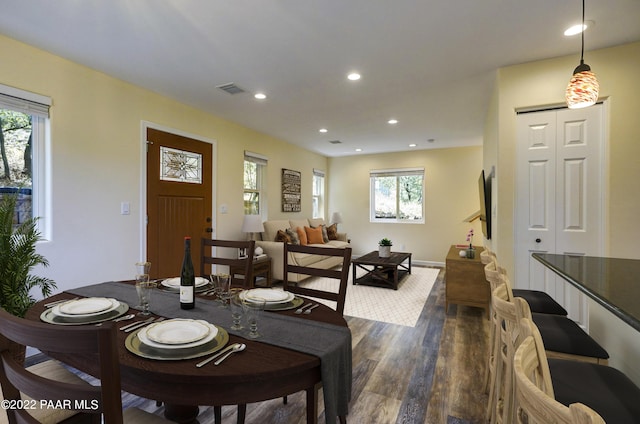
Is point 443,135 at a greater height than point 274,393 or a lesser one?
greater

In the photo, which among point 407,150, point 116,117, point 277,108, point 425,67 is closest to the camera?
point 425,67

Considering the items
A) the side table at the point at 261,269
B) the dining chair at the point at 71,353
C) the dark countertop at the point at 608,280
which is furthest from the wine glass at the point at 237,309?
the side table at the point at 261,269

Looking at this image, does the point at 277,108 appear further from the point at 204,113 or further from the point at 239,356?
the point at 239,356

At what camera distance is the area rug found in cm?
337

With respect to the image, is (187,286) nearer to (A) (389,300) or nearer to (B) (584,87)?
(B) (584,87)

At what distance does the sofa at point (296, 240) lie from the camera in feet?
15.0

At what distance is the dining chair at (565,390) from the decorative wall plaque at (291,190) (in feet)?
16.5

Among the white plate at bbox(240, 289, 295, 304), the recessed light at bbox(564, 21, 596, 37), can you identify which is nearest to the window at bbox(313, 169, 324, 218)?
the recessed light at bbox(564, 21, 596, 37)

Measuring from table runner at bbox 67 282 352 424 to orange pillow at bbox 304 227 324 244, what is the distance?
4.24 meters

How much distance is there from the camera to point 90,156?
282 cm

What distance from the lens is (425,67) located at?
276 centimetres

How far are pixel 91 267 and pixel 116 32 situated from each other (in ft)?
6.72

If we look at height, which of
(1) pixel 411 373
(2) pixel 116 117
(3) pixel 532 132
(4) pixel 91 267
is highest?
(2) pixel 116 117

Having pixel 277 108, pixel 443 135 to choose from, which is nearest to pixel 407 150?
pixel 443 135
